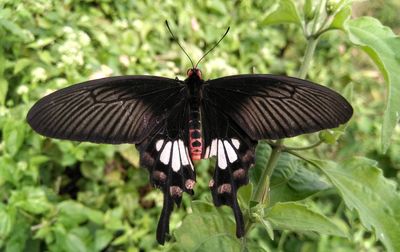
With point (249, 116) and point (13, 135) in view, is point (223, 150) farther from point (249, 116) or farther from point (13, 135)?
point (13, 135)

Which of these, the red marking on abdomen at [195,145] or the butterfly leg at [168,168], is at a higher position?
the red marking on abdomen at [195,145]

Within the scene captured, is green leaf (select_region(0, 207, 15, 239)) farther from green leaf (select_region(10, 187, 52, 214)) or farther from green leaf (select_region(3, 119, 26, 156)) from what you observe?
green leaf (select_region(3, 119, 26, 156))

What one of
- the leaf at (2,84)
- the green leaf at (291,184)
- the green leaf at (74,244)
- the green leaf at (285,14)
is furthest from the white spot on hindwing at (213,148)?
the leaf at (2,84)

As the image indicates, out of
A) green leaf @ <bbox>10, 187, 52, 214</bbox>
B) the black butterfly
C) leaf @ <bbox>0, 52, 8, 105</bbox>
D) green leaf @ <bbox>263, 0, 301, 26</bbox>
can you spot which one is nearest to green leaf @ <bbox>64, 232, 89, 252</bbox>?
green leaf @ <bbox>10, 187, 52, 214</bbox>

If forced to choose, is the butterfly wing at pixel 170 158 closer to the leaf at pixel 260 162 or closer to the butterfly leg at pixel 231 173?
the butterfly leg at pixel 231 173

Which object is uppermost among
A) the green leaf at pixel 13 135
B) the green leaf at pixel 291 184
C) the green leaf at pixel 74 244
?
the green leaf at pixel 291 184

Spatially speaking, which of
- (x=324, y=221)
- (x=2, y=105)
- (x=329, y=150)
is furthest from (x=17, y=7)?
(x=329, y=150)

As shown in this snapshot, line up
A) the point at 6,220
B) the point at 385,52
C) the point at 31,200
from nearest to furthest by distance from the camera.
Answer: the point at 385,52 → the point at 6,220 → the point at 31,200

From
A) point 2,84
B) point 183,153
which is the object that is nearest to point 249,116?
point 183,153
